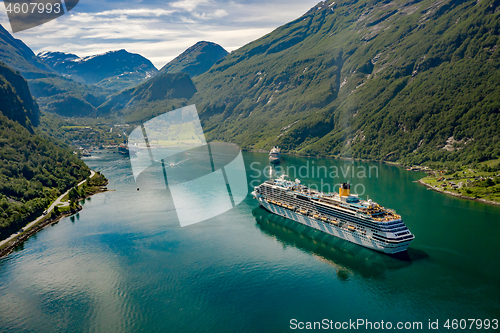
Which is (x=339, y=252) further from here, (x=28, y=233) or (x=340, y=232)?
(x=28, y=233)

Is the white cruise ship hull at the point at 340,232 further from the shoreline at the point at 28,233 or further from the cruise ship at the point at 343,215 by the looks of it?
the shoreline at the point at 28,233

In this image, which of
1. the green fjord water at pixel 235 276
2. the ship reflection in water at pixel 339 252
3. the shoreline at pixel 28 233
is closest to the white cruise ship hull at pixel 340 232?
the ship reflection in water at pixel 339 252

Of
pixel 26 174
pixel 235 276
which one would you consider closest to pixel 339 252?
pixel 235 276

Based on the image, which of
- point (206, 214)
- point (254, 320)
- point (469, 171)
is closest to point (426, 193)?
point (469, 171)

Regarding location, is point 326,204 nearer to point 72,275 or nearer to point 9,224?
point 72,275

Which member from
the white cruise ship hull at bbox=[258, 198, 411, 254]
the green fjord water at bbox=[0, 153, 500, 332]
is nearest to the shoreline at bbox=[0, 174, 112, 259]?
the green fjord water at bbox=[0, 153, 500, 332]

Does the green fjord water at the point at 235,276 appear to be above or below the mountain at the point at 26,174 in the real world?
below
